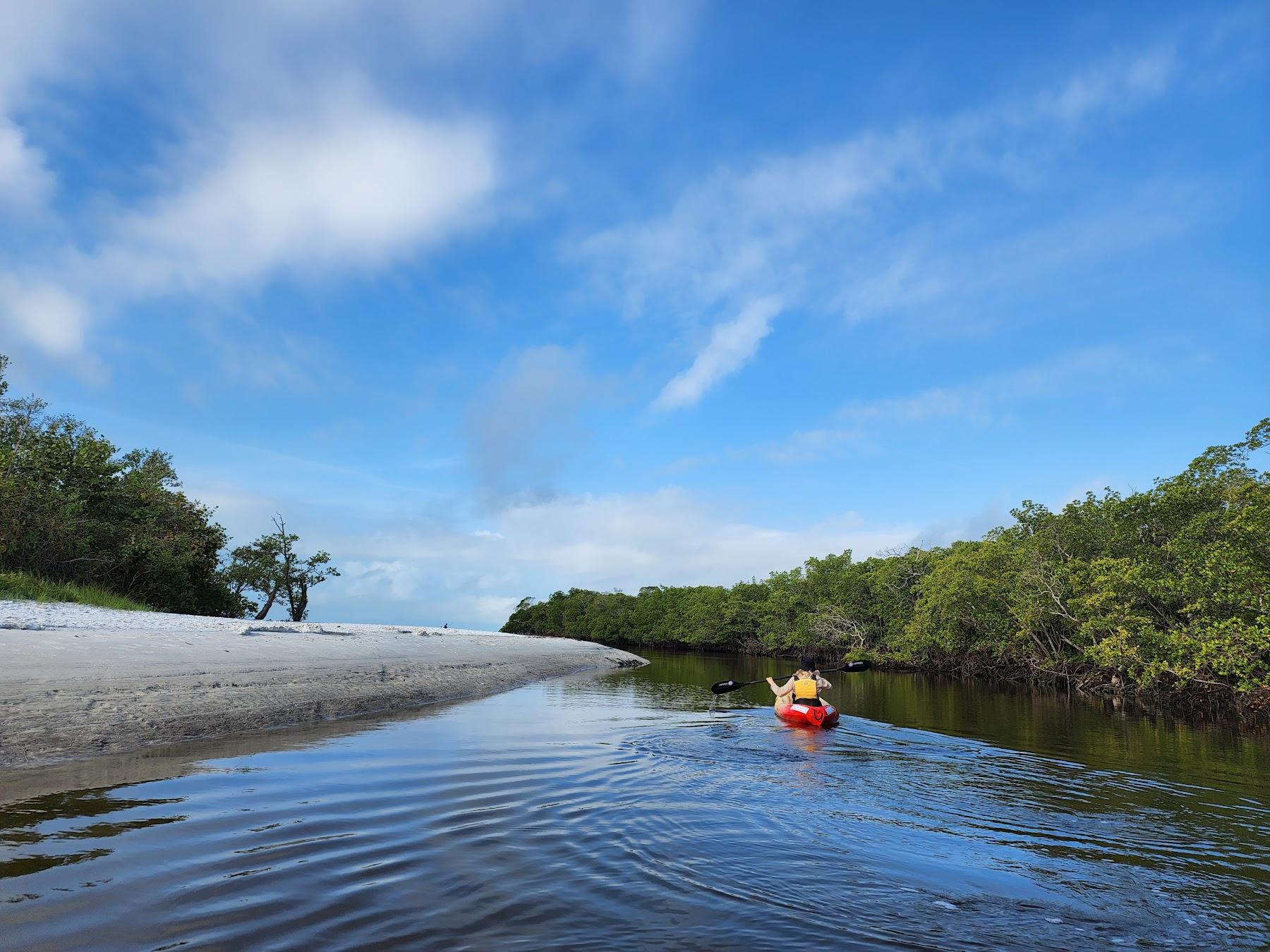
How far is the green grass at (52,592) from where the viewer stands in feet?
77.7

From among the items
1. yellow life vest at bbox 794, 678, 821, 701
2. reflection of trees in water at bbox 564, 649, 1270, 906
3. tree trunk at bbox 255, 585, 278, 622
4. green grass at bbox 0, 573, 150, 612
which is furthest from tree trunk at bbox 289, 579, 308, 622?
yellow life vest at bbox 794, 678, 821, 701

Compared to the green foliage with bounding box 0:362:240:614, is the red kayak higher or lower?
lower

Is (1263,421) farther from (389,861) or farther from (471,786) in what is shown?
(389,861)

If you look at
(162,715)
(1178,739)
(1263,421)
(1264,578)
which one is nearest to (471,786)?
(162,715)

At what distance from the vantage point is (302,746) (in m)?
10.4

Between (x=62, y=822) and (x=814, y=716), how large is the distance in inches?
570

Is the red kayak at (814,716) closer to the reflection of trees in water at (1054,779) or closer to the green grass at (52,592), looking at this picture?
the reflection of trees in water at (1054,779)

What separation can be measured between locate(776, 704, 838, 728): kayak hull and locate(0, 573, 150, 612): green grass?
2482cm

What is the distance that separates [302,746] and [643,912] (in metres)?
7.82

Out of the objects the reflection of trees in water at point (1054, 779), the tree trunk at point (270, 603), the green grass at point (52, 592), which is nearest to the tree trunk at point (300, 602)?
the tree trunk at point (270, 603)

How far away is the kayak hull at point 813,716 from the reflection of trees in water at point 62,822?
1343 cm

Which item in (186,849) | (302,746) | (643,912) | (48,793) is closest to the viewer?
(643,912)

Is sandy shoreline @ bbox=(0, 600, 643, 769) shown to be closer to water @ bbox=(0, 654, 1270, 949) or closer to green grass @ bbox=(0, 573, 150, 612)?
water @ bbox=(0, 654, 1270, 949)

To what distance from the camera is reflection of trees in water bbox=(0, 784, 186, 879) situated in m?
4.96
